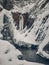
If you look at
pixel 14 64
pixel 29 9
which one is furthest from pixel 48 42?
pixel 29 9

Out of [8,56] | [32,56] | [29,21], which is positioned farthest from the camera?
[29,21]

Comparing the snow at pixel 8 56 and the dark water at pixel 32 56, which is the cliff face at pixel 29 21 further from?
the snow at pixel 8 56

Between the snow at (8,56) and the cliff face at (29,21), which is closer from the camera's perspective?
the snow at (8,56)

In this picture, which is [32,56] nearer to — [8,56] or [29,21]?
[8,56]

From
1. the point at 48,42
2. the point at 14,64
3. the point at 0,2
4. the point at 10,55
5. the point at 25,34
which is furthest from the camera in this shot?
the point at 0,2

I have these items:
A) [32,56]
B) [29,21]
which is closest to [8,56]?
[32,56]

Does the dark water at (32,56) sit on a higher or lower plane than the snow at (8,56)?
lower

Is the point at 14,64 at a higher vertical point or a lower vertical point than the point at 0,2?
higher

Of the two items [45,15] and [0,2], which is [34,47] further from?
[0,2]

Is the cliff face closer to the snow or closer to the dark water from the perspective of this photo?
the dark water

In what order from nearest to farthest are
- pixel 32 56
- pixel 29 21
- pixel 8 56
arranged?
1. pixel 8 56
2. pixel 32 56
3. pixel 29 21

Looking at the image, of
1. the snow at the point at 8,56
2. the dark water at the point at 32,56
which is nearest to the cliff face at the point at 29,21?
the dark water at the point at 32,56
